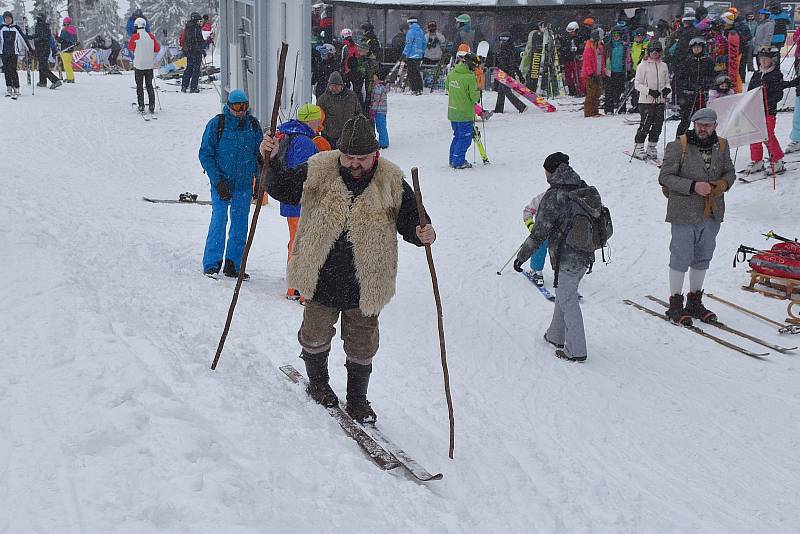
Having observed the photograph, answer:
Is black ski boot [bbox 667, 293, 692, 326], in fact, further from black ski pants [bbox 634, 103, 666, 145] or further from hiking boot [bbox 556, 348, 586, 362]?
black ski pants [bbox 634, 103, 666, 145]

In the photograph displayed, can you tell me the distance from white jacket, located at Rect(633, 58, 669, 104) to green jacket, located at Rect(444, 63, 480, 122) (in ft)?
9.00

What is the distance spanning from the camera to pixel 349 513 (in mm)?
3592

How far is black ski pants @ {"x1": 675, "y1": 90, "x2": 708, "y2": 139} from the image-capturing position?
13.4 meters

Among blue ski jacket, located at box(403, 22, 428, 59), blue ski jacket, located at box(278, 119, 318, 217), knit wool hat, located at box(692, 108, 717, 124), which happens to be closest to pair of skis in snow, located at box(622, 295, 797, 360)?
knit wool hat, located at box(692, 108, 717, 124)

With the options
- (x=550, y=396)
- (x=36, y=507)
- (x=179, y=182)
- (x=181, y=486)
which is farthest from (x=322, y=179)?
(x=179, y=182)

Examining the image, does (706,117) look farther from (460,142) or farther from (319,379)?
(460,142)

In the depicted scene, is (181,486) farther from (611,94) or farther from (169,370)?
(611,94)

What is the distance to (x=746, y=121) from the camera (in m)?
11.4

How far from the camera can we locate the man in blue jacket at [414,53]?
2275 centimetres

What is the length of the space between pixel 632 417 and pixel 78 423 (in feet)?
12.2

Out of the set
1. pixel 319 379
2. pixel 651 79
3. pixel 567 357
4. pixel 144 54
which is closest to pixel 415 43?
pixel 144 54

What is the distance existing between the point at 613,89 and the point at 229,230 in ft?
42.4

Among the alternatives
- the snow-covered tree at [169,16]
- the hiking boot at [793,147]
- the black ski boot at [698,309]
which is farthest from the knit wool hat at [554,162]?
the snow-covered tree at [169,16]

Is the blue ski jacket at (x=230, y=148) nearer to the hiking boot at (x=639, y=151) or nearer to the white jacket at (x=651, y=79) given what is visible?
the white jacket at (x=651, y=79)
